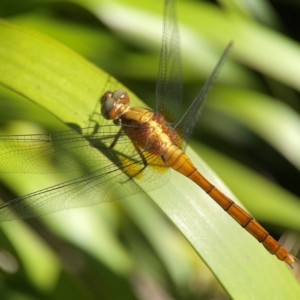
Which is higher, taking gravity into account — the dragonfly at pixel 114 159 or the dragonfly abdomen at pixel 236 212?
the dragonfly at pixel 114 159

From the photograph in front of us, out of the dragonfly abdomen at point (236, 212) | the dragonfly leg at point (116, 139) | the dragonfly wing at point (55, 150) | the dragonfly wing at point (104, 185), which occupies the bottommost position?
the dragonfly abdomen at point (236, 212)

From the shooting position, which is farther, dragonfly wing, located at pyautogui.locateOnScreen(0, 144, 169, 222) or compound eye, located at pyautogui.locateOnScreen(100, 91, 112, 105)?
compound eye, located at pyautogui.locateOnScreen(100, 91, 112, 105)

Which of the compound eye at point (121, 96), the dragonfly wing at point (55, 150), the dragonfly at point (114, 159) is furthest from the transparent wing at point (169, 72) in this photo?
the dragonfly wing at point (55, 150)

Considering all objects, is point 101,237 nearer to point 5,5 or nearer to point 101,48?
point 101,48

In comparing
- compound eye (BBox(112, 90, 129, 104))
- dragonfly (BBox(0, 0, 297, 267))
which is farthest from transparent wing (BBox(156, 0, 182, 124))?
compound eye (BBox(112, 90, 129, 104))

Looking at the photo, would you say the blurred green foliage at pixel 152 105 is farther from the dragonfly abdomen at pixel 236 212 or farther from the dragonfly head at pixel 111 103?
the dragonfly abdomen at pixel 236 212

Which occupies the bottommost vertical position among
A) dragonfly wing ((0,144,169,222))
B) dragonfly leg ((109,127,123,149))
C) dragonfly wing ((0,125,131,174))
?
dragonfly wing ((0,144,169,222))

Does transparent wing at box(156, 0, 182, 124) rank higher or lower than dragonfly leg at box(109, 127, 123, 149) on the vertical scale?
higher

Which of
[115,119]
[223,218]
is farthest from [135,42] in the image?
[223,218]

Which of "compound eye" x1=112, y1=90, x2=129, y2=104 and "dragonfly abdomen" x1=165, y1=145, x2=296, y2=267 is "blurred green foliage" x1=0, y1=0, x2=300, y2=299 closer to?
"compound eye" x1=112, y1=90, x2=129, y2=104

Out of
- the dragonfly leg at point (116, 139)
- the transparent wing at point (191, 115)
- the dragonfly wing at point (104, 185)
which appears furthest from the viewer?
the transparent wing at point (191, 115)
